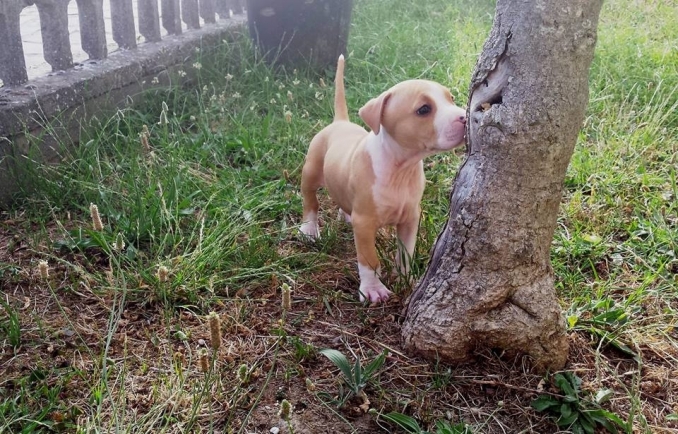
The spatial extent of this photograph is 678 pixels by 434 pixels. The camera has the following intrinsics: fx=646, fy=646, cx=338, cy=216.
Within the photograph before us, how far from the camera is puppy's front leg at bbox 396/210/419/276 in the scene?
7.99 ft

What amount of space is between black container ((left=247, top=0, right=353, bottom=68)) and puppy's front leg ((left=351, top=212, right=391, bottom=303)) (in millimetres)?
2728

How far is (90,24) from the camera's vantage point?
4012 millimetres

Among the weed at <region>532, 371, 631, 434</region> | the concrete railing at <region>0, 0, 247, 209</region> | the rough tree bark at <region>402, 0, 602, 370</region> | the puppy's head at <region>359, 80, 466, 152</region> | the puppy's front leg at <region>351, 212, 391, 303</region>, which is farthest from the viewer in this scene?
the concrete railing at <region>0, 0, 247, 209</region>

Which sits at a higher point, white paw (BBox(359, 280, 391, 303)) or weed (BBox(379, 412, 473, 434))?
weed (BBox(379, 412, 473, 434))

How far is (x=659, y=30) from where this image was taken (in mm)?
5047

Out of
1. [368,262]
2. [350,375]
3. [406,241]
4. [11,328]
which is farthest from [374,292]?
[11,328]

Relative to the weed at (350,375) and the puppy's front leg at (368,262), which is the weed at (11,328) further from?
the puppy's front leg at (368,262)

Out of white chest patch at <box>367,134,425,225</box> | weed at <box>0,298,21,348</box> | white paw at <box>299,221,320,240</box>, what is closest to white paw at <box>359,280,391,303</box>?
white chest patch at <box>367,134,425,225</box>

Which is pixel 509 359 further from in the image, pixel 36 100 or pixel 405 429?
pixel 36 100

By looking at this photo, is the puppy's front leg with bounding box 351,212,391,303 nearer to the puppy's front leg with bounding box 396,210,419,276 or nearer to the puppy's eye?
the puppy's front leg with bounding box 396,210,419,276

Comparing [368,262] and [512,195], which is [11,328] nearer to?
[368,262]

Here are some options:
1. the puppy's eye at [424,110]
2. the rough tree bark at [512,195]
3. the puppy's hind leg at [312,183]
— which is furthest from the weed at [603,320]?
the puppy's hind leg at [312,183]

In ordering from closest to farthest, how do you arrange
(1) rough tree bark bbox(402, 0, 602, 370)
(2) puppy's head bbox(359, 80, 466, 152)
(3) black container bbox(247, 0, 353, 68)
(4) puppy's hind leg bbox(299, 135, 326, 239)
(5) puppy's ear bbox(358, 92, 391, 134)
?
(1) rough tree bark bbox(402, 0, 602, 370) < (2) puppy's head bbox(359, 80, 466, 152) < (5) puppy's ear bbox(358, 92, 391, 134) < (4) puppy's hind leg bbox(299, 135, 326, 239) < (3) black container bbox(247, 0, 353, 68)

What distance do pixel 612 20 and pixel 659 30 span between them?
2.00ft
